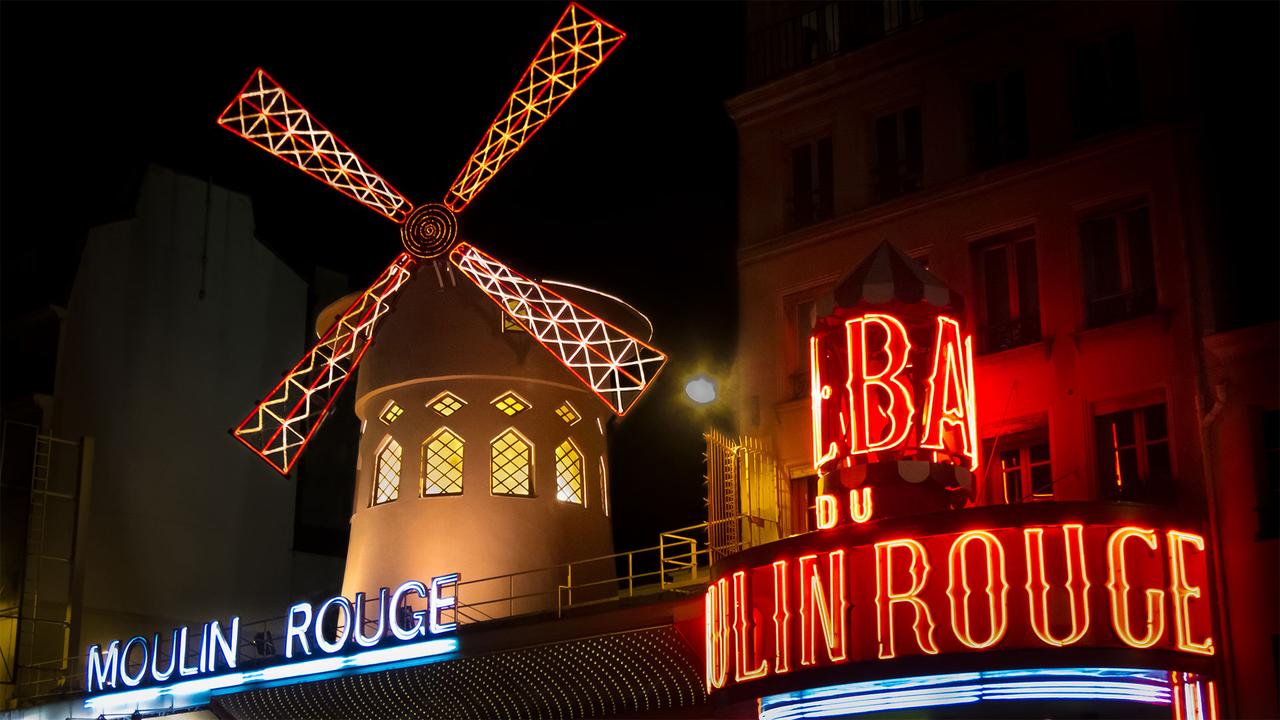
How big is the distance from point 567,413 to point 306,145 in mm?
4391

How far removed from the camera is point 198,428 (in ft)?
72.1

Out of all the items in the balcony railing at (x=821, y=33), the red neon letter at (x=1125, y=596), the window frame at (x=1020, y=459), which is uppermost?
the balcony railing at (x=821, y=33)

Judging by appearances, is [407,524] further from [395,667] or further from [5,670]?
[5,670]

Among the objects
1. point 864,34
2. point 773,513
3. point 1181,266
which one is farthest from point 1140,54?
point 773,513

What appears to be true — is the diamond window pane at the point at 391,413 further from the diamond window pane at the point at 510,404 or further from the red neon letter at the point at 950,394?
the red neon letter at the point at 950,394

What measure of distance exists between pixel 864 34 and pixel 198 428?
11.6 m

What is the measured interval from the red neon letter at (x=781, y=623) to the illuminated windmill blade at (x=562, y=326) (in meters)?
5.02

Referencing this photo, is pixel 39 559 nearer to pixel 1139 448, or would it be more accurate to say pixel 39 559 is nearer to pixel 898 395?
pixel 898 395

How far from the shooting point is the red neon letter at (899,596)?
36.2ft

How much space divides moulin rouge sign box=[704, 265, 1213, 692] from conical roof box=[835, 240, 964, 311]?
2 centimetres

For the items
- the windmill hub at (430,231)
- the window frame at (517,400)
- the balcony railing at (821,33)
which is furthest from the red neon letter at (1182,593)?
the windmill hub at (430,231)

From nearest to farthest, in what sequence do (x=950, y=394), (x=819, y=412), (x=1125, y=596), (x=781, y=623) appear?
(x=1125, y=596) < (x=781, y=623) < (x=950, y=394) < (x=819, y=412)

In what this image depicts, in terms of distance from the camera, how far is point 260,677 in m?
16.4

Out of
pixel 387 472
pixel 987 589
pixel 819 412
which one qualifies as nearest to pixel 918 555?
pixel 987 589
